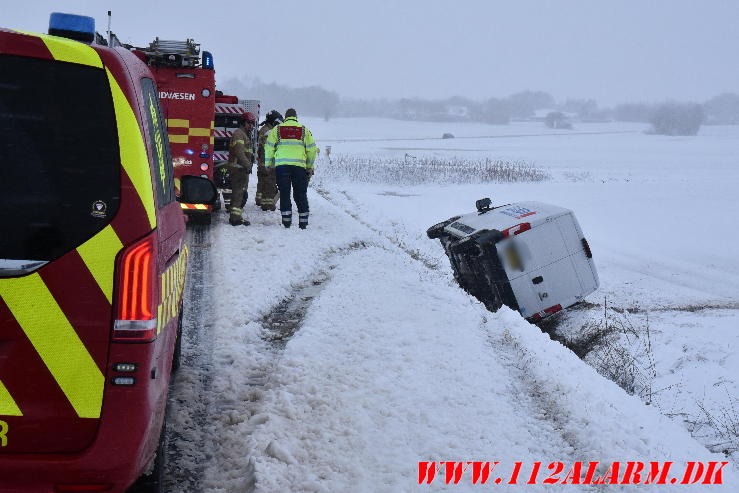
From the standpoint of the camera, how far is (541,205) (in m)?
7.95

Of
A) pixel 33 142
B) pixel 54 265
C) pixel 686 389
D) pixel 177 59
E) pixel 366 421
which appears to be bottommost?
pixel 686 389

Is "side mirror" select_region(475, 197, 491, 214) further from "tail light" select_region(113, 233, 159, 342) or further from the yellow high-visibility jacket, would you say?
"tail light" select_region(113, 233, 159, 342)

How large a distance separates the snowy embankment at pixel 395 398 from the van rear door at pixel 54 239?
4.15ft

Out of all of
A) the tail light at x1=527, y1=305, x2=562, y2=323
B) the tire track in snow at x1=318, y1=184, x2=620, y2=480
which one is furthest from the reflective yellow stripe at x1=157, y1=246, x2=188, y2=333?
the tail light at x1=527, y1=305, x2=562, y2=323

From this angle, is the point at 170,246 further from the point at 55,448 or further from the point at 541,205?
the point at 541,205

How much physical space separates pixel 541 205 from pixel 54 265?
659 cm

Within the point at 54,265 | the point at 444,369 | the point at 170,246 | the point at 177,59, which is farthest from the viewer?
the point at 177,59

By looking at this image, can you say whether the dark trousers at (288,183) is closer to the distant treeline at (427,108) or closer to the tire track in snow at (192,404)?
the tire track in snow at (192,404)

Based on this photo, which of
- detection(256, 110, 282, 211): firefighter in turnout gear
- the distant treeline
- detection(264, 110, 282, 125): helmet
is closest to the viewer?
detection(264, 110, 282, 125): helmet

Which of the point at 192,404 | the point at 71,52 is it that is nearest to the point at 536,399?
the point at 192,404

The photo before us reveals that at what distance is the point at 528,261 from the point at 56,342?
5.80m

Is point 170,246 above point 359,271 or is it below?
above

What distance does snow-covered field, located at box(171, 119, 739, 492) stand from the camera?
12.0 feet

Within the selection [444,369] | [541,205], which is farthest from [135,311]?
[541,205]
